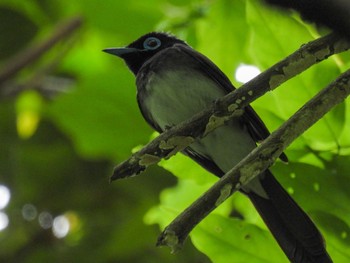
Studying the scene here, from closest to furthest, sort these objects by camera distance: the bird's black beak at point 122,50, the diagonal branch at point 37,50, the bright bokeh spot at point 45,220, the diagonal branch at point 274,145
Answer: the diagonal branch at point 274,145
the diagonal branch at point 37,50
the bird's black beak at point 122,50
the bright bokeh spot at point 45,220

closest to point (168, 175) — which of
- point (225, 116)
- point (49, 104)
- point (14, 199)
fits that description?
point (49, 104)

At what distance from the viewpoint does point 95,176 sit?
4.04 m

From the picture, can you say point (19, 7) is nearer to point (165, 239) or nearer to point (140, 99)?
point (140, 99)

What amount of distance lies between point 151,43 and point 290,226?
1.38 meters

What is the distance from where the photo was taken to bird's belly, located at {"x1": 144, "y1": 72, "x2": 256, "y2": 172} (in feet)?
8.38

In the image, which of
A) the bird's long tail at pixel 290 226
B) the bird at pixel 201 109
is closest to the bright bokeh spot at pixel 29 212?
the bird at pixel 201 109

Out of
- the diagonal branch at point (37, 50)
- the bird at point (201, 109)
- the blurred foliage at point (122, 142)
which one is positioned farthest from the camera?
the diagonal branch at point (37, 50)

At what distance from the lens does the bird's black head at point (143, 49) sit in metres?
3.04

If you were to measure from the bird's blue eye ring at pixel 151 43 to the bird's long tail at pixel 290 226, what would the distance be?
1.01 meters

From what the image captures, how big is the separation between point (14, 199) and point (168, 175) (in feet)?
3.08

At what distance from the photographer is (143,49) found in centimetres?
308

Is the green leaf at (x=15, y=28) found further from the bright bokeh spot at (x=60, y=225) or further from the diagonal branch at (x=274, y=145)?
the diagonal branch at (x=274, y=145)

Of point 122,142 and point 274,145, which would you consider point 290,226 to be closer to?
point 274,145

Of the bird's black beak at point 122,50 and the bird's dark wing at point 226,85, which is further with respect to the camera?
the bird's black beak at point 122,50
